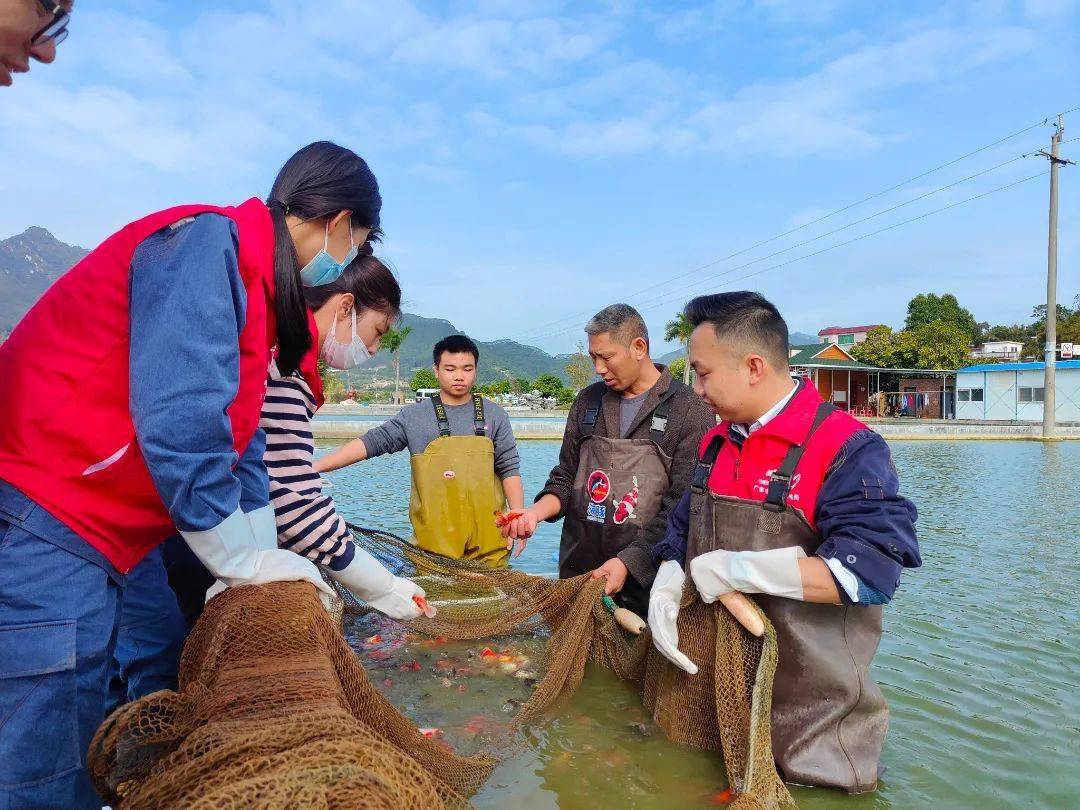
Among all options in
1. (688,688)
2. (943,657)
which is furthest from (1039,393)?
(688,688)

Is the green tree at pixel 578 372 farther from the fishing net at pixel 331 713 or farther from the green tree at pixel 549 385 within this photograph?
the fishing net at pixel 331 713

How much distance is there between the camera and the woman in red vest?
1.52 metres

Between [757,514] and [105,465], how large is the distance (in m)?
2.16

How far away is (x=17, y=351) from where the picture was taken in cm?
160

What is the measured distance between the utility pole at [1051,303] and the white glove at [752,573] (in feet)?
97.4

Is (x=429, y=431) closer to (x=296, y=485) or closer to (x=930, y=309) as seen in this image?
(x=296, y=485)

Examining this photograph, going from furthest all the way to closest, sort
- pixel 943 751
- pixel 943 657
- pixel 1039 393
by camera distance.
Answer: pixel 1039 393 < pixel 943 657 < pixel 943 751

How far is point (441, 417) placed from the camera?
5.23 m

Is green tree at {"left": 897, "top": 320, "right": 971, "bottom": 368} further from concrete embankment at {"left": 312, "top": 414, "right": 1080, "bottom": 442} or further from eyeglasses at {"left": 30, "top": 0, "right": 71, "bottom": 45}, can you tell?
eyeglasses at {"left": 30, "top": 0, "right": 71, "bottom": 45}

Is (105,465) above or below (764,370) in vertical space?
below

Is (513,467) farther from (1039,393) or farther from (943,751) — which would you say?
(1039,393)

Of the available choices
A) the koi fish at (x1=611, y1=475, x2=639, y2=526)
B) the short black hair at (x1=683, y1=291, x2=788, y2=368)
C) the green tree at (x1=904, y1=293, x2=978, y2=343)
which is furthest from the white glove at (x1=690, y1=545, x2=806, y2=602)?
the green tree at (x1=904, y1=293, x2=978, y2=343)

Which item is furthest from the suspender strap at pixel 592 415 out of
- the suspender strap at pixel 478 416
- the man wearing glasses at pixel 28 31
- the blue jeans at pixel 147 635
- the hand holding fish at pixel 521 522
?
the man wearing glasses at pixel 28 31

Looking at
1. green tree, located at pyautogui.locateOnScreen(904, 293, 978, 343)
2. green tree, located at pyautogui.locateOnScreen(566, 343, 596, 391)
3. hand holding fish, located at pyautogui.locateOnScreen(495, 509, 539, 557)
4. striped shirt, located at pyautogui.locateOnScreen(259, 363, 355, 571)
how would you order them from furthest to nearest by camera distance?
green tree, located at pyautogui.locateOnScreen(904, 293, 978, 343)
green tree, located at pyautogui.locateOnScreen(566, 343, 596, 391)
hand holding fish, located at pyautogui.locateOnScreen(495, 509, 539, 557)
striped shirt, located at pyautogui.locateOnScreen(259, 363, 355, 571)
